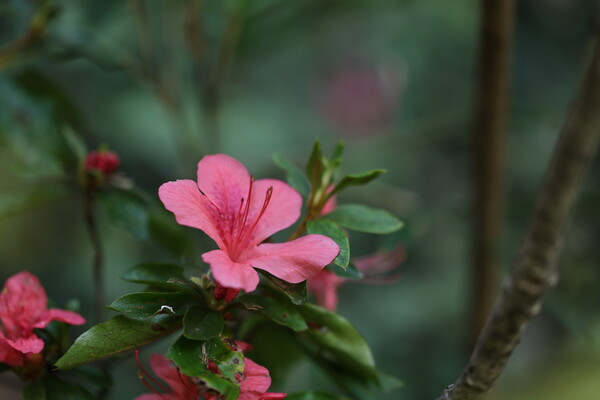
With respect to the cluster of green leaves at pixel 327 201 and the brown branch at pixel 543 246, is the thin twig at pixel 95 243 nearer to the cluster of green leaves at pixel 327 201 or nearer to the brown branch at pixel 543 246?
the cluster of green leaves at pixel 327 201

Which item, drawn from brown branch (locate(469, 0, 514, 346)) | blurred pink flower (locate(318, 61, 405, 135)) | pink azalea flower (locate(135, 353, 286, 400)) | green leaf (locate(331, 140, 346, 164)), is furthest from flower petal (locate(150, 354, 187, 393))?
blurred pink flower (locate(318, 61, 405, 135))

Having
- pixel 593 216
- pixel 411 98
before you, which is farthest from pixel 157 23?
pixel 593 216

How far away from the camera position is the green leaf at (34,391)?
1.71ft

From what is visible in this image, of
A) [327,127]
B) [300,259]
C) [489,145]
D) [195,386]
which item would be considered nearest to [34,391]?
[195,386]

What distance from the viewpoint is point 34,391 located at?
0.53m

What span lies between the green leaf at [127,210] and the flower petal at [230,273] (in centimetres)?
22

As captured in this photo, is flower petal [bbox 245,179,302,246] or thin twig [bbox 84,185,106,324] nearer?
flower petal [bbox 245,179,302,246]

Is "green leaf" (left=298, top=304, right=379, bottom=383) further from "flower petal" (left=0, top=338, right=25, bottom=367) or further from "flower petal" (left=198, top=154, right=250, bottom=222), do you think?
"flower petal" (left=0, top=338, right=25, bottom=367)

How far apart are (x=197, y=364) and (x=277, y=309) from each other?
9 cm

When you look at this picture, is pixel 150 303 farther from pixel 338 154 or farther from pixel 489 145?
pixel 489 145

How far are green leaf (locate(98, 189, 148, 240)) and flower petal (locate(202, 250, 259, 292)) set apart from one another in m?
0.22

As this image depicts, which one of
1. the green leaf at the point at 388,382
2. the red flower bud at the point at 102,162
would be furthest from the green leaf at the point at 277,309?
the red flower bud at the point at 102,162

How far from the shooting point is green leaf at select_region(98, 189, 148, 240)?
67 centimetres

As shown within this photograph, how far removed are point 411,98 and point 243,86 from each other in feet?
1.63
